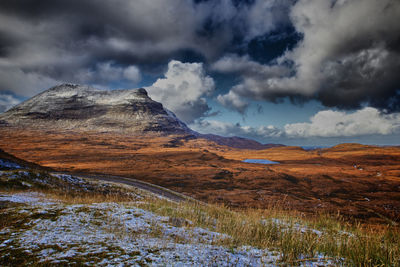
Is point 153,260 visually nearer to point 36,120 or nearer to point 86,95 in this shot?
point 36,120

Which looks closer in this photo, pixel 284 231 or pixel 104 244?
pixel 104 244

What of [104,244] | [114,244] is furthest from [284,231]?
[104,244]

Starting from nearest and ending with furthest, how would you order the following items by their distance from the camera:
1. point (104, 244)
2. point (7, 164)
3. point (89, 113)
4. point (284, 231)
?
point (104, 244), point (284, 231), point (7, 164), point (89, 113)

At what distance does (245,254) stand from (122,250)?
2.47 m

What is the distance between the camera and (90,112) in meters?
151

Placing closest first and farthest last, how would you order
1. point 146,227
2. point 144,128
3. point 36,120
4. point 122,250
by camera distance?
point 122,250 → point 146,227 → point 36,120 → point 144,128

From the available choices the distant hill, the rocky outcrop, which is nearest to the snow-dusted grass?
the distant hill

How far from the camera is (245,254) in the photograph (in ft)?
13.0

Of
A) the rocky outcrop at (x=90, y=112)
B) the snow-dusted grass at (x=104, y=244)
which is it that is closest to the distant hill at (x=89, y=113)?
the rocky outcrop at (x=90, y=112)

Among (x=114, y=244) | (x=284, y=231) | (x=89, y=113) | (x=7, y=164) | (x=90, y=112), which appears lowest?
(x=284, y=231)

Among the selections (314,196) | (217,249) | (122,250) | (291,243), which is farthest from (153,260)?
(314,196)

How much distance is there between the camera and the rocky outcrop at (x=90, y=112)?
5389 inches

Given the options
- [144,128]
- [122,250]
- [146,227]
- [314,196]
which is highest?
[144,128]

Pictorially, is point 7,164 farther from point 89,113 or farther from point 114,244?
point 89,113
